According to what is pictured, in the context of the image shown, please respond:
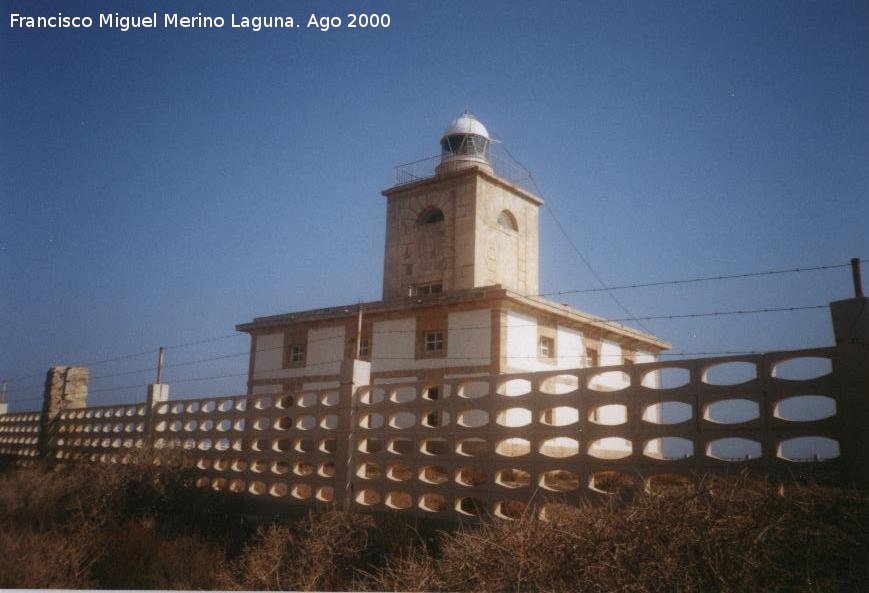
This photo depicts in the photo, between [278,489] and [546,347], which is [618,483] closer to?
[278,489]

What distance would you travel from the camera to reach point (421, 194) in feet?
88.9

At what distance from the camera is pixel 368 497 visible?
32.3ft

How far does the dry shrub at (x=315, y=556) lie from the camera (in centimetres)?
667

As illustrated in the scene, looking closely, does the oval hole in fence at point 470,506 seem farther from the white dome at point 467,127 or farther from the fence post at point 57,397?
the white dome at point 467,127

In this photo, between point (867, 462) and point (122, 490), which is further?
point (122, 490)

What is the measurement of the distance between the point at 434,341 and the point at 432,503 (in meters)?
13.0

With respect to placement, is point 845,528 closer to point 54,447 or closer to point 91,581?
point 91,581

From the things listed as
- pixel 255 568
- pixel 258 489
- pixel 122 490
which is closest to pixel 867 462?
pixel 255 568

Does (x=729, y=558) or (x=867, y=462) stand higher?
(x=867, y=462)

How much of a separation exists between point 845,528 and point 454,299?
1835 centimetres

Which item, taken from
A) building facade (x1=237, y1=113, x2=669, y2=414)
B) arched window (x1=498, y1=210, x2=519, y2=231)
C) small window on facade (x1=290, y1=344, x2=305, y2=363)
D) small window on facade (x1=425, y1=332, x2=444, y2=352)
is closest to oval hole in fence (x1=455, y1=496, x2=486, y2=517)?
building facade (x1=237, y1=113, x2=669, y2=414)

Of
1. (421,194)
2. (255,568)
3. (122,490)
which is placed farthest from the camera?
(421,194)

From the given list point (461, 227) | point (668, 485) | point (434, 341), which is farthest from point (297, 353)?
point (668, 485)

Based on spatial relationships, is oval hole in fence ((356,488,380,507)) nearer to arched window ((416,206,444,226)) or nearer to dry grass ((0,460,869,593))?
dry grass ((0,460,869,593))
